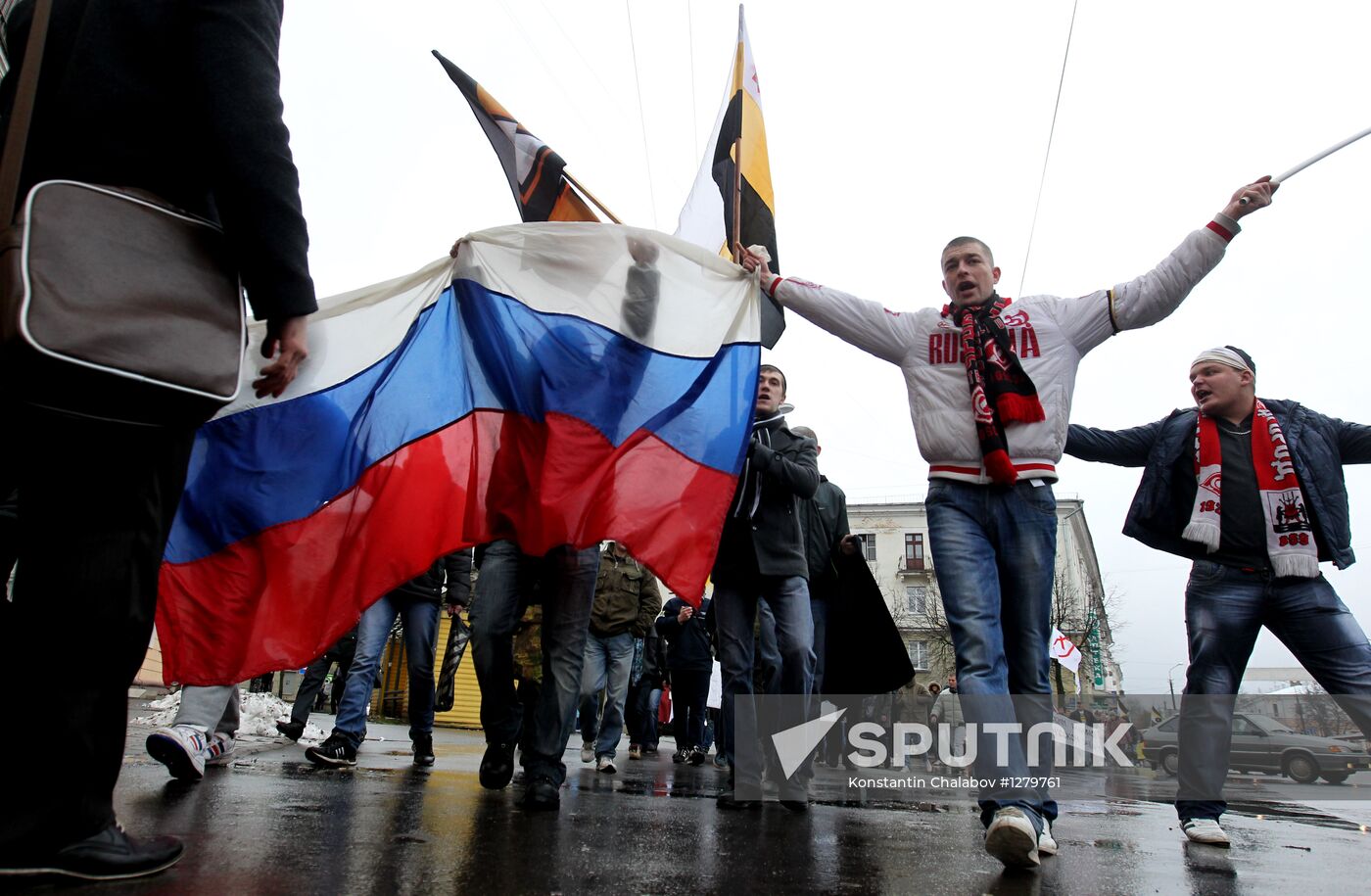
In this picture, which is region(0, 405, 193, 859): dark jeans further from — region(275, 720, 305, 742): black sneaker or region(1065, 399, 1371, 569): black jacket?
region(275, 720, 305, 742): black sneaker

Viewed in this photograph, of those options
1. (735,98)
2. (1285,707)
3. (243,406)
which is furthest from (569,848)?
(1285,707)

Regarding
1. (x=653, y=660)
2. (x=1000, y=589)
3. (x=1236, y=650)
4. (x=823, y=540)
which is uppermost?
(x=823, y=540)

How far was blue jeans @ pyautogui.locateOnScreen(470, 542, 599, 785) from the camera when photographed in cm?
414

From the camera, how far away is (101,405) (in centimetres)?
193

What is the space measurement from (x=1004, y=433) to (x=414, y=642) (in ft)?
14.0

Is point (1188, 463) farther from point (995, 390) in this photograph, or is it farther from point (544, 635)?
point (544, 635)

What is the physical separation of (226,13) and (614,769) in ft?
20.6

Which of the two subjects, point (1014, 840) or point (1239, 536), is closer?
point (1014, 840)

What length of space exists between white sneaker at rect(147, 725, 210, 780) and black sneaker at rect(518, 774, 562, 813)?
141cm

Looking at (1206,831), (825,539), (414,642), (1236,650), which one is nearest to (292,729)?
(414,642)

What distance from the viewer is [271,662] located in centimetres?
360

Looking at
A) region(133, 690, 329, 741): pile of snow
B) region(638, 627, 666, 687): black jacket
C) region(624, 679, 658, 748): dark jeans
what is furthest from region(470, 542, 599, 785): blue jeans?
region(624, 679, 658, 748): dark jeans

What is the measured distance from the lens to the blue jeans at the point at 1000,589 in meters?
3.30

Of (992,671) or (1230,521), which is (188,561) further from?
(1230,521)
